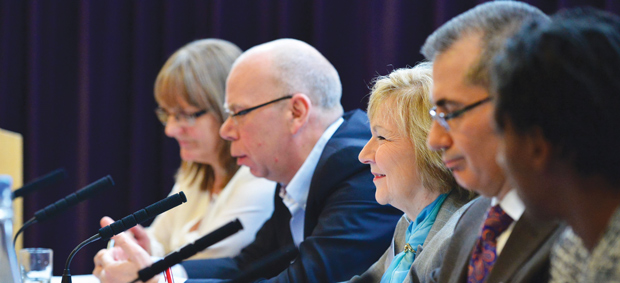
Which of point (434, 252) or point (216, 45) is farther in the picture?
point (216, 45)

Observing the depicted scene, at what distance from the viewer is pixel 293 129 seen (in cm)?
210

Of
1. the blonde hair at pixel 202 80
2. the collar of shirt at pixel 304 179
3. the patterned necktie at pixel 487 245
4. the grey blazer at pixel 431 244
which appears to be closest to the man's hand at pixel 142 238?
the blonde hair at pixel 202 80

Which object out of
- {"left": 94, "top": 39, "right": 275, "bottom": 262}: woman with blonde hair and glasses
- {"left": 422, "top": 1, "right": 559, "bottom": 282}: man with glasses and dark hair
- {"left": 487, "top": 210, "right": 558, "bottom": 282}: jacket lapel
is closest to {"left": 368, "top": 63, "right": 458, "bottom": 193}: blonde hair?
{"left": 422, "top": 1, "right": 559, "bottom": 282}: man with glasses and dark hair

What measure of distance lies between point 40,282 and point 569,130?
1488mm

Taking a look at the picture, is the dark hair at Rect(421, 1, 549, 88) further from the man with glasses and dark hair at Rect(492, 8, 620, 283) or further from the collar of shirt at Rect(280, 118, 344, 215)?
the collar of shirt at Rect(280, 118, 344, 215)

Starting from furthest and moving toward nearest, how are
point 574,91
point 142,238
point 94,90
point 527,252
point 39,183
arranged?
point 94,90, point 142,238, point 39,183, point 527,252, point 574,91

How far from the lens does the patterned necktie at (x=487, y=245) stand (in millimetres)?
1025

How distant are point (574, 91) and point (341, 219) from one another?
112cm

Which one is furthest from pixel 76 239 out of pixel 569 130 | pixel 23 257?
pixel 569 130

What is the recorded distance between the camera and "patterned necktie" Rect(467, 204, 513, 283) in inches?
40.4

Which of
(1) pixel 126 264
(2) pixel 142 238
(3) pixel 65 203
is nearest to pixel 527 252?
(3) pixel 65 203

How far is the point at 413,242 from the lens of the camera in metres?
1.41

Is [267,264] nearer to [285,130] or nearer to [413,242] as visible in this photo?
[413,242]

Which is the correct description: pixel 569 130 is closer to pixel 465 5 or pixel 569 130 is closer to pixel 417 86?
pixel 417 86
